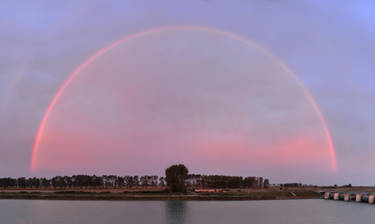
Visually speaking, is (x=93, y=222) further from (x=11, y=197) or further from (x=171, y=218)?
(x=11, y=197)

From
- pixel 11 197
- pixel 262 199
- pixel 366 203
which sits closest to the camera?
pixel 366 203

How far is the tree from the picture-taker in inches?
5266

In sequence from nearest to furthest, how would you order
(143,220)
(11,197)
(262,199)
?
(143,220) < (262,199) < (11,197)

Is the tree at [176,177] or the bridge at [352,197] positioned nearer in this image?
the bridge at [352,197]

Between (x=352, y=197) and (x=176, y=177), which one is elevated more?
(x=176, y=177)

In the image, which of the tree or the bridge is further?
the tree

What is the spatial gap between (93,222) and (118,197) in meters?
60.1

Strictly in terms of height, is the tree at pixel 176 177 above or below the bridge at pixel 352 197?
above

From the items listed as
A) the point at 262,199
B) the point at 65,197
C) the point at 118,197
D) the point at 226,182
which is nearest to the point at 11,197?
the point at 65,197

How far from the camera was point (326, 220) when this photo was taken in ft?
226

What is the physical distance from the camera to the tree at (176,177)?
439ft

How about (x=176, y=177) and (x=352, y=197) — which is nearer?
(x=352, y=197)

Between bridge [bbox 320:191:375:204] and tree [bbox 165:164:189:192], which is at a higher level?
tree [bbox 165:164:189:192]

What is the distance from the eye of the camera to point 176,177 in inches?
5266
